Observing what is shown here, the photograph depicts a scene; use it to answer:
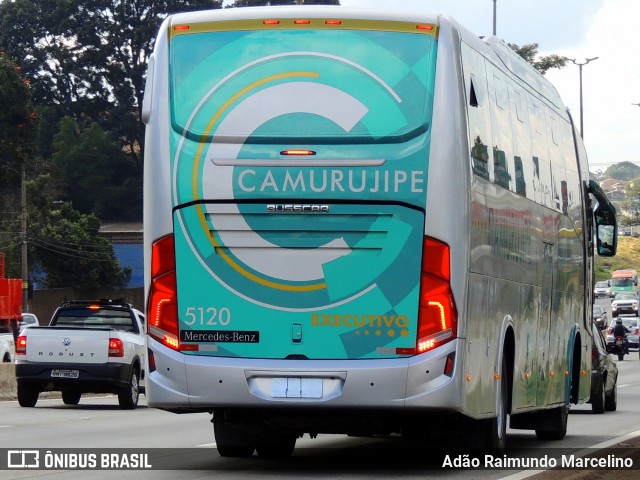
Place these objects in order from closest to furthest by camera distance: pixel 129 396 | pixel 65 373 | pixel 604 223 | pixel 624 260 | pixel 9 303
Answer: pixel 604 223 → pixel 65 373 → pixel 129 396 → pixel 9 303 → pixel 624 260

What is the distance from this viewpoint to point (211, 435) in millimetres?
17719

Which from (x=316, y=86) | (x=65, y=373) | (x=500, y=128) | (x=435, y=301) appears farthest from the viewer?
(x=65, y=373)

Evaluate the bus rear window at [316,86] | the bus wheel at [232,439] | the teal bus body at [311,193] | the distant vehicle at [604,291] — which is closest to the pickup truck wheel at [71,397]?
the bus wheel at [232,439]

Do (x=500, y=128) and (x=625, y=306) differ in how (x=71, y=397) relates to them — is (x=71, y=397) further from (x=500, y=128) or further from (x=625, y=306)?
(x=625, y=306)

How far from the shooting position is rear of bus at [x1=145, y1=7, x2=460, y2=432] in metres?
11.4

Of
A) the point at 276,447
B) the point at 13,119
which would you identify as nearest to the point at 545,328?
the point at 276,447

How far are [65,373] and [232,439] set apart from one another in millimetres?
11016

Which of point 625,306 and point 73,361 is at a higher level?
point 73,361

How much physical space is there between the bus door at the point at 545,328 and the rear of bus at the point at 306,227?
4.01 meters

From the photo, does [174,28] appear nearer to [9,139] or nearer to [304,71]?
[304,71]

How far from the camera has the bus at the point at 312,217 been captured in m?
11.4

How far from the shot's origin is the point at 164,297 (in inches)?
462

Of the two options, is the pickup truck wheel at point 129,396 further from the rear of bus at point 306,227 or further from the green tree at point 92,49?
the green tree at point 92,49

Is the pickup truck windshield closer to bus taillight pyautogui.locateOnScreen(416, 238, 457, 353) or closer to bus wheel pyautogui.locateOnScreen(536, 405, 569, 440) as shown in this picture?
bus wheel pyautogui.locateOnScreen(536, 405, 569, 440)
